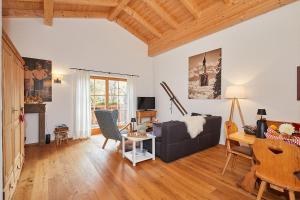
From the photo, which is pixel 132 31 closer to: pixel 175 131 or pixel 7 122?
pixel 175 131

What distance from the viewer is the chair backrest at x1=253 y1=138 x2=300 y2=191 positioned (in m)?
1.46

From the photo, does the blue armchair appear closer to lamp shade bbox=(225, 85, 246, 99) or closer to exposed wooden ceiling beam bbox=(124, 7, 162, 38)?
lamp shade bbox=(225, 85, 246, 99)

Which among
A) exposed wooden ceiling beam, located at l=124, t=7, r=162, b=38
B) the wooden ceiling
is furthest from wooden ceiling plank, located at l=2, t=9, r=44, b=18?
exposed wooden ceiling beam, located at l=124, t=7, r=162, b=38

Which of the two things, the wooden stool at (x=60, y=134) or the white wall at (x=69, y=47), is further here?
the wooden stool at (x=60, y=134)

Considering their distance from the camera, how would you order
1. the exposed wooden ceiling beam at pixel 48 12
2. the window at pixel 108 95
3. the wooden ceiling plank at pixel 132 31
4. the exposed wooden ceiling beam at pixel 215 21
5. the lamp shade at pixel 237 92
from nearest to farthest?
the exposed wooden ceiling beam at pixel 215 21 → the lamp shade at pixel 237 92 → the exposed wooden ceiling beam at pixel 48 12 → the window at pixel 108 95 → the wooden ceiling plank at pixel 132 31

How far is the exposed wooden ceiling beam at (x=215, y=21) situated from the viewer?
3322 millimetres

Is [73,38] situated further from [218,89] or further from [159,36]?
[218,89]

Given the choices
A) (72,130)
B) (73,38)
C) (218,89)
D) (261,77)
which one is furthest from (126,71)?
(261,77)

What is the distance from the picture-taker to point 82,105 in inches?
189

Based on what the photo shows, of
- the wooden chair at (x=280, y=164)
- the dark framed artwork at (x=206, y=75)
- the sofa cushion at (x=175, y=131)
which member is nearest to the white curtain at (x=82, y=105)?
the sofa cushion at (x=175, y=131)

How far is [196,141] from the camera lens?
3508mm

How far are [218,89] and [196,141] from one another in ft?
5.20

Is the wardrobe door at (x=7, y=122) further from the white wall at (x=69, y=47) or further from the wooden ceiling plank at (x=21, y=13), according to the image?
the wooden ceiling plank at (x=21, y=13)

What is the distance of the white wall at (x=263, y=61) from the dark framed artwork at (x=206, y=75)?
0.13 meters
